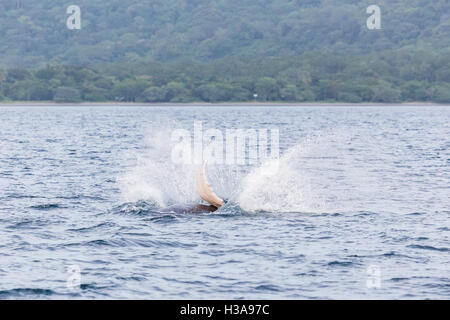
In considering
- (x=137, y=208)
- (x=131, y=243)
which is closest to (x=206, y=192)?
(x=137, y=208)

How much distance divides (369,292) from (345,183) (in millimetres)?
21127

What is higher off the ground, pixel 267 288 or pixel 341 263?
pixel 341 263

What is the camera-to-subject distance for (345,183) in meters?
38.5

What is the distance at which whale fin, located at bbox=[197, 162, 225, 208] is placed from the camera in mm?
26056

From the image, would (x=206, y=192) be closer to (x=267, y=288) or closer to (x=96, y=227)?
(x=96, y=227)

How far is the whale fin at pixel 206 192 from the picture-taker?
26.1m

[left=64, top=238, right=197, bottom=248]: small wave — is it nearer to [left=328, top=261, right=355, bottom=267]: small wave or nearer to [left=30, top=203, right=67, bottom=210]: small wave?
[left=328, top=261, right=355, bottom=267]: small wave

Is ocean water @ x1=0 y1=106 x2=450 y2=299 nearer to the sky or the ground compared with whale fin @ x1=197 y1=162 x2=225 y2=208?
nearer to the ground

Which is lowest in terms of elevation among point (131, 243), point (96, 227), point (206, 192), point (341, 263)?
point (341, 263)

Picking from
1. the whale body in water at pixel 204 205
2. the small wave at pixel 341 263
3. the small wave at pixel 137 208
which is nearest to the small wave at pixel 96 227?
the small wave at pixel 137 208

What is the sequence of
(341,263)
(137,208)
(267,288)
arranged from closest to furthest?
(267,288) < (341,263) < (137,208)

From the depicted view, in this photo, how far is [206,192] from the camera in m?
26.5

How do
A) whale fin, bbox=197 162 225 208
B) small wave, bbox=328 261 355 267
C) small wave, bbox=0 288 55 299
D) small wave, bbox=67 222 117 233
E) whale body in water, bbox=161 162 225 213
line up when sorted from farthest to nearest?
whale body in water, bbox=161 162 225 213 < whale fin, bbox=197 162 225 208 < small wave, bbox=67 222 117 233 < small wave, bbox=328 261 355 267 < small wave, bbox=0 288 55 299

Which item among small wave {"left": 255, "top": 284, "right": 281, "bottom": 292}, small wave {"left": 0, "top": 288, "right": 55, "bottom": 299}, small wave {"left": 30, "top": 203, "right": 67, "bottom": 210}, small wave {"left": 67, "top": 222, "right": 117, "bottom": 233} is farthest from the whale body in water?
small wave {"left": 0, "top": 288, "right": 55, "bottom": 299}
